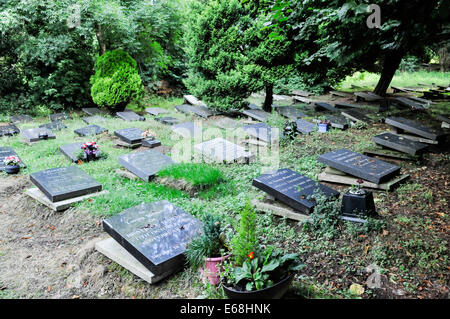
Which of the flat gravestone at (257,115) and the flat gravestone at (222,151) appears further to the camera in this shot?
the flat gravestone at (257,115)

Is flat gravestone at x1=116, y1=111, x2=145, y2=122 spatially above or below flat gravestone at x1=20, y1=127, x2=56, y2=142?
above

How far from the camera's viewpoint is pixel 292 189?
4.24 metres

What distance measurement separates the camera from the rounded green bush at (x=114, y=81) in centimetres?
1099

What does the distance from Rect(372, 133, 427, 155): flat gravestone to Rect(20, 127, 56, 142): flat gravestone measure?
830cm

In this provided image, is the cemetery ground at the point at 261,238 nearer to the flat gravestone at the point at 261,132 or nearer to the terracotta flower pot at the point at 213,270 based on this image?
the terracotta flower pot at the point at 213,270

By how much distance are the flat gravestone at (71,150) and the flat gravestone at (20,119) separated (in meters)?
4.10

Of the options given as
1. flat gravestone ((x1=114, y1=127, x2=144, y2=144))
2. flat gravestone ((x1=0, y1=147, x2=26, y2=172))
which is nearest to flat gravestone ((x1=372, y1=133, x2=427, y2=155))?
flat gravestone ((x1=114, y1=127, x2=144, y2=144))

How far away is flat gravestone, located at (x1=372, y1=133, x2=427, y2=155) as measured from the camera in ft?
18.5

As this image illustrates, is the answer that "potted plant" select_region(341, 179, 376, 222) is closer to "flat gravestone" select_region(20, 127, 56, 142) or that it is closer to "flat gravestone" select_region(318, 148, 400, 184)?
"flat gravestone" select_region(318, 148, 400, 184)

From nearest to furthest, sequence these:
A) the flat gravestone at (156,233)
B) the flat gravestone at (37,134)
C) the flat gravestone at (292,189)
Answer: the flat gravestone at (156,233)
the flat gravestone at (292,189)
the flat gravestone at (37,134)

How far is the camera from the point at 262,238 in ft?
12.4

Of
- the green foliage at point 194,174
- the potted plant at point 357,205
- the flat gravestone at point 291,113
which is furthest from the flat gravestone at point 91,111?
the potted plant at point 357,205
